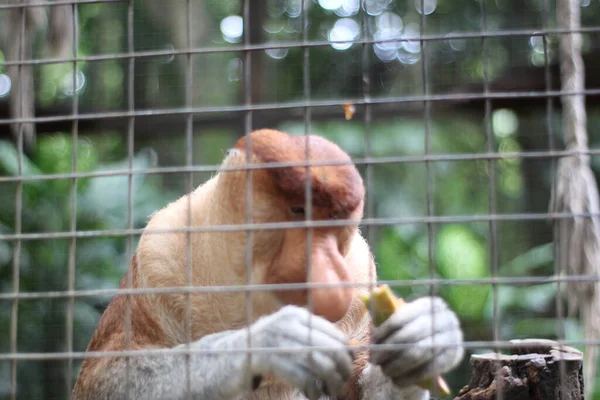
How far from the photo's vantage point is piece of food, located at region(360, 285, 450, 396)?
232 cm

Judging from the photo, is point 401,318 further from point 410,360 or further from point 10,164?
point 10,164

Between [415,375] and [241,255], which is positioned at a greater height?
[241,255]

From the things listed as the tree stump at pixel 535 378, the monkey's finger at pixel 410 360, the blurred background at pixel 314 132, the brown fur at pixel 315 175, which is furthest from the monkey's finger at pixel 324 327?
the blurred background at pixel 314 132

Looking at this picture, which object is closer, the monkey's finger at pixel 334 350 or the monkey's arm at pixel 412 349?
the monkey's finger at pixel 334 350

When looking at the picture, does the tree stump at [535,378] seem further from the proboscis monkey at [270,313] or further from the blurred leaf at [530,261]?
the blurred leaf at [530,261]

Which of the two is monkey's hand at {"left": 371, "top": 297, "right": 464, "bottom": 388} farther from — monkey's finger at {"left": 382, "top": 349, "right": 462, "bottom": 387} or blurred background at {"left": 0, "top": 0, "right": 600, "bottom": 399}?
blurred background at {"left": 0, "top": 0, "right": 600, "bottom": 399}

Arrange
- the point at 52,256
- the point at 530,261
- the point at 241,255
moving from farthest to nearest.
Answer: the point at 530,261, the point at 52,256, the point at 241,255

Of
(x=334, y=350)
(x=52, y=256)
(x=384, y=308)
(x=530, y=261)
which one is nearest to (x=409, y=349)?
(x=384, y=308)

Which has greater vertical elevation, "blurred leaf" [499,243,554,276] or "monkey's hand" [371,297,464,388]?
"blurred leaf" [499,243,554,276]

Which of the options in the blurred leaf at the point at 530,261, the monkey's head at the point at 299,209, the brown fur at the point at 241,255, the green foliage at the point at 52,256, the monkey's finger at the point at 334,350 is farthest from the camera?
the blurred leaf at the point at 530,261

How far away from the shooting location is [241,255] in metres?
2.83

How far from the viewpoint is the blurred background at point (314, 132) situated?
211 inches

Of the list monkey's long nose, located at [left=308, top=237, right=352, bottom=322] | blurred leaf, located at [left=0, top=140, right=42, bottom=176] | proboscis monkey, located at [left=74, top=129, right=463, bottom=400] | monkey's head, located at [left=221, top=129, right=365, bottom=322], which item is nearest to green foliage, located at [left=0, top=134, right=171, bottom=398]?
blurred leaf, located at [left=0, top=140, right=42, bottom=176]

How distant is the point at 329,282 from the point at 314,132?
460 cm
